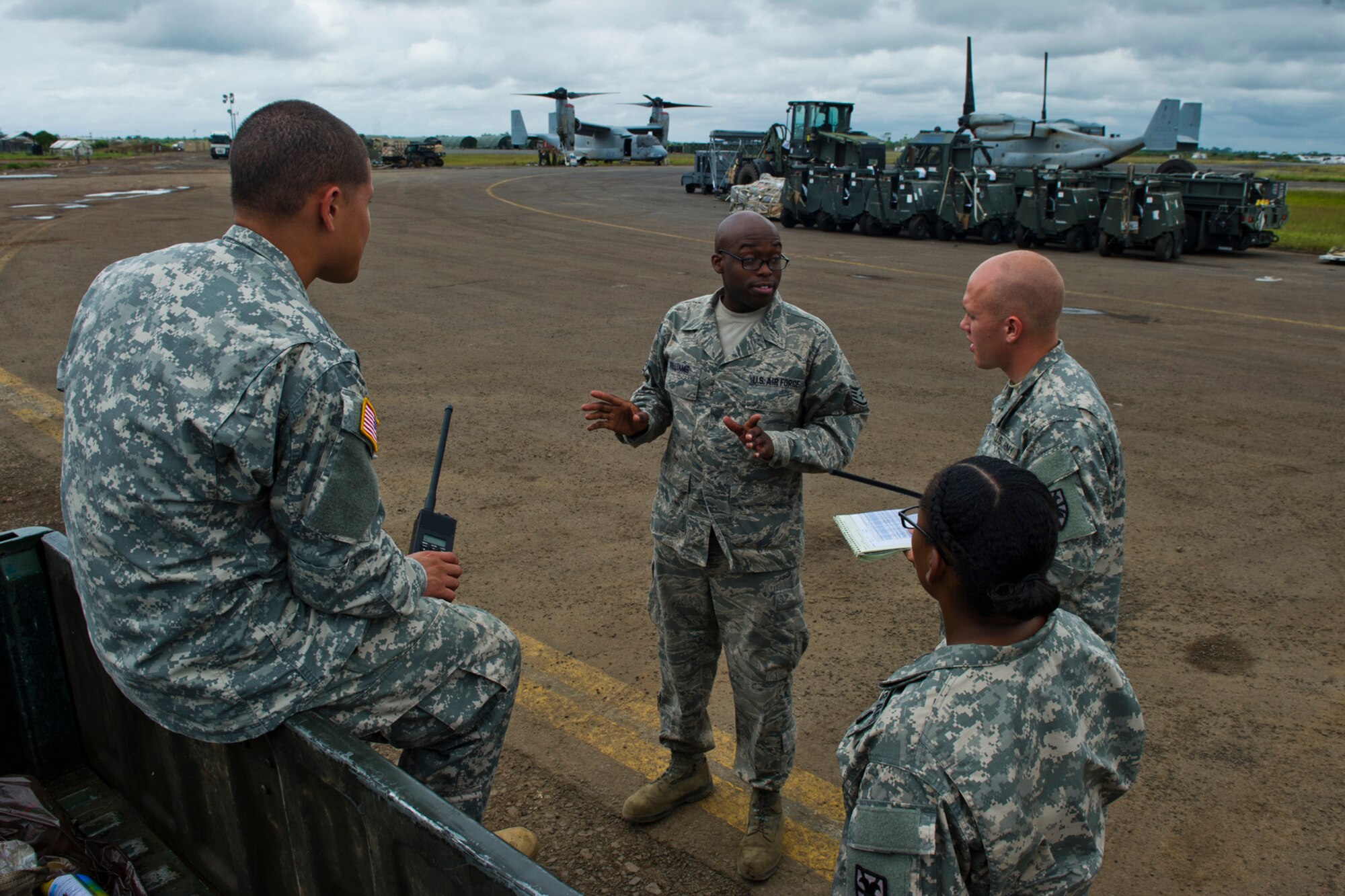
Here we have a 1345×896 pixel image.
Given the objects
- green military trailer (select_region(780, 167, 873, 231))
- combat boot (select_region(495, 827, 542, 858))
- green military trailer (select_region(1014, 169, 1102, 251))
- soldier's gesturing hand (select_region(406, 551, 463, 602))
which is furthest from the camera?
green military trailer (select_region(780, 167, 873, 231))

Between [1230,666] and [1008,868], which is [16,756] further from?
[1230,666]

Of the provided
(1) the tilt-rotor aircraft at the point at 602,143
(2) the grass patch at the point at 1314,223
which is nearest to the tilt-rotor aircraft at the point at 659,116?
(1) the tilt-rotor aircraft at the point at 602,143

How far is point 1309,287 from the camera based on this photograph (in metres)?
15.7

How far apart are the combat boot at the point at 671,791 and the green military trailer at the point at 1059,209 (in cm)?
1915

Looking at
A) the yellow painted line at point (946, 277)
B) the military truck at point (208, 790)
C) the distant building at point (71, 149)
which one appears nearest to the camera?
the military truck at point (208, 790)

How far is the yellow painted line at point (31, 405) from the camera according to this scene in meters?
7.45

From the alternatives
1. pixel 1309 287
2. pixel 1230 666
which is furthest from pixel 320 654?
pixel 1309 287

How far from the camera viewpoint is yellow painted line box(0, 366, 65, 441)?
24.5 feet

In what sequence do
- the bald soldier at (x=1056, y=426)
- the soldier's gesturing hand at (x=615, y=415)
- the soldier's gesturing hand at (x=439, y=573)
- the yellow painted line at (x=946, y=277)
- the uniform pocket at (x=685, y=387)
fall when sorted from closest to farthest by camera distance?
the soldier's gesturing hand at (x=439, y=573) → the bald soldier at (x=1056, y=426) → the uniform pocket at (x=685, y=387) → the soldier's gesturing hand at (x=615, y=415) → the yellow painted line at (x=946, y=277)

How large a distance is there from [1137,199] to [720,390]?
18611 mm

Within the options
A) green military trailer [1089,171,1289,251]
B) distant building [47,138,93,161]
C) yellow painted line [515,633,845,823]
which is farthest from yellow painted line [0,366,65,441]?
distant building [47,138,93,161]

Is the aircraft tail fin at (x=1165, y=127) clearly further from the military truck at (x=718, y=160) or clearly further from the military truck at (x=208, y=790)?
the military truck at (x=208, y=790)

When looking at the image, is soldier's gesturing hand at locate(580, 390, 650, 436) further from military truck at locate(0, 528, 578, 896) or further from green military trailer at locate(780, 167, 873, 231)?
green military trailer at locate(780, 167, 873, 231)

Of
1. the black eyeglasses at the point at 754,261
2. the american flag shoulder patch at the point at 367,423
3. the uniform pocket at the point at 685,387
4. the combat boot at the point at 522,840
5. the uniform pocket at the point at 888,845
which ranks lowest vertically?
the combat boot at the point at 522,840
